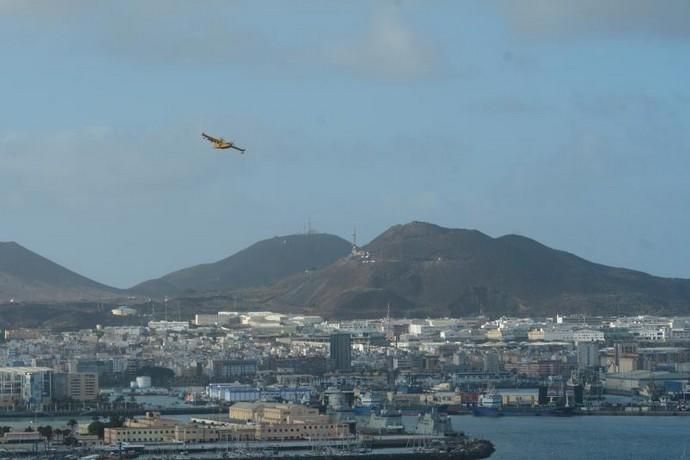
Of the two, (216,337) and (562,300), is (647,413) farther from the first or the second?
(562,300)

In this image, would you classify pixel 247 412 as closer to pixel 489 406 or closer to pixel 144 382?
pixel 489 406

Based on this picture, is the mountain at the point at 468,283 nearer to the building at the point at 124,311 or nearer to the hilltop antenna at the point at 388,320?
the hilltop antenna at the point at 388,320

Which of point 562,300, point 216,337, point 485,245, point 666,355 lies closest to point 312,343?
point 216,337

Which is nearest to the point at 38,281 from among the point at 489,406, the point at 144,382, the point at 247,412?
the point at 144,382

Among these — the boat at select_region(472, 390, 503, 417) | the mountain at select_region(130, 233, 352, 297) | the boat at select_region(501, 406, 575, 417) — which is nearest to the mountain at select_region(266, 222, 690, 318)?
the mountain at select_region(130, 233, 352, 297)

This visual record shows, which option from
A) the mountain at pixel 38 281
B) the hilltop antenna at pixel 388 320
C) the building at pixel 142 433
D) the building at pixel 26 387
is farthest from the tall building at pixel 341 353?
the mountain at pixel 38 281
